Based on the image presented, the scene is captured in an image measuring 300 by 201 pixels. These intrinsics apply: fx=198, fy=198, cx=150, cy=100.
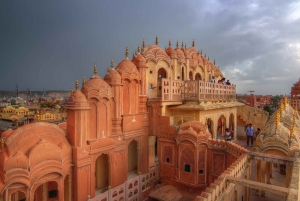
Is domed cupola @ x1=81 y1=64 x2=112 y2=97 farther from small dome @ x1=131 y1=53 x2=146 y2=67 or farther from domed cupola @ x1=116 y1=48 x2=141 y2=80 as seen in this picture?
small dome @ x1=131 y1=53 x2=146 y2=67

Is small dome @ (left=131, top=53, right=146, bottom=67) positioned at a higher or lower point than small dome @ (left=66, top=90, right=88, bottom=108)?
higher

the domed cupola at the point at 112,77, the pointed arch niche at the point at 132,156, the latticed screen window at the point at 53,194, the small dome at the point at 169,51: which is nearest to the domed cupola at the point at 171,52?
the small dome at the point at 169,51

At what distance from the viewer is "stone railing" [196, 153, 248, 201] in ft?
18.5

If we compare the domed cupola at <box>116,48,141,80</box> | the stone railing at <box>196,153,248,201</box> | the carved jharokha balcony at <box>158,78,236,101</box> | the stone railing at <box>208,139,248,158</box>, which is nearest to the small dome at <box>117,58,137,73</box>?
the domed cupola at <box>116,48,141,80</box>

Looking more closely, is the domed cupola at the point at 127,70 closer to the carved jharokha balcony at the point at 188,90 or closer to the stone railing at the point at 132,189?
the carved jharokha balcony at the point at 188,90

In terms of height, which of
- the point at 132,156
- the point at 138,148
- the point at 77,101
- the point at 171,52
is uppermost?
the point at 171,52

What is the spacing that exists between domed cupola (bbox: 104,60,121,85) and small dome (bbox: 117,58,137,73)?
22.9 inches

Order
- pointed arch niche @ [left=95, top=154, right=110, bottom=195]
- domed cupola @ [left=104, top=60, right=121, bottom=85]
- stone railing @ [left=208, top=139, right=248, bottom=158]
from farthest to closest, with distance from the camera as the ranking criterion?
pointed arch niche @ [left=95, top=154, right=110, bottom=195], domed cupola @ [left=104, top=60, right=121, bottom=85], stone railing @ [left=208, top=139, right=248, bottom=158]

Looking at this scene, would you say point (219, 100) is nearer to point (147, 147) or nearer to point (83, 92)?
point (147, 147)

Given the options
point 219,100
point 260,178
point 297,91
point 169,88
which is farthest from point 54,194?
point 297,91

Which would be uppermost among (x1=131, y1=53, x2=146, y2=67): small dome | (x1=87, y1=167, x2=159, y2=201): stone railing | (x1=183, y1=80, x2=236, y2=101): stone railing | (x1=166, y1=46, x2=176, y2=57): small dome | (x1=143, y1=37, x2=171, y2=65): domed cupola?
(x1=166, y1=46, x2=176, y2=57): small dome

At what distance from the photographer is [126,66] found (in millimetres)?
12391

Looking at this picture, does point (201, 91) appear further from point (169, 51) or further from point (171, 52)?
point (169, 51)

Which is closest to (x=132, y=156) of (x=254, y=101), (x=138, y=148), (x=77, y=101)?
(x=138, y=148)
